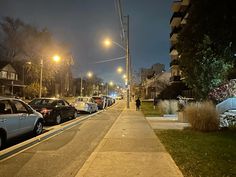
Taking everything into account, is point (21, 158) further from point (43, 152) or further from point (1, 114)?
point (1, 114)

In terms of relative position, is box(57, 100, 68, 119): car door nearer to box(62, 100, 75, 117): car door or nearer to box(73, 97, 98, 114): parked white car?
box(62, 100, 75, 117): car door

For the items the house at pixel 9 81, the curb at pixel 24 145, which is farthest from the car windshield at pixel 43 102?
the house at pixel 9 81

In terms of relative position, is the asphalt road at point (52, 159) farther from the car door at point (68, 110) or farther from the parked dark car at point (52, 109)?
the car door at point (68, 110)

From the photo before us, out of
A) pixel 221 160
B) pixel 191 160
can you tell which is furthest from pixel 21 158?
pixel 221 160

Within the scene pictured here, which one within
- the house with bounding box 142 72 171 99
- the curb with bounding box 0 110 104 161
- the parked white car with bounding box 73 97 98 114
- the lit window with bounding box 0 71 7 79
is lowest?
the curb with bounding box 0 110 104 161

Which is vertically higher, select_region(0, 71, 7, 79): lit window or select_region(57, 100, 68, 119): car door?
select_region(0, 71, 7, 79): lit window

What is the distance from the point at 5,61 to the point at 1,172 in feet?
214

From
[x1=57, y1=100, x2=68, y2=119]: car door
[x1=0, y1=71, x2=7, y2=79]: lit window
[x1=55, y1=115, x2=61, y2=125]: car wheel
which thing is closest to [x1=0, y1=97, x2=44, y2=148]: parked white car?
[x1=55, y1=115, x2=61, y2=125]: car wheel

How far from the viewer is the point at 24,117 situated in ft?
36.1

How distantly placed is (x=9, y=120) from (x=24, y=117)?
1.17m

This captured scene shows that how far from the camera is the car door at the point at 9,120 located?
31.3 ft

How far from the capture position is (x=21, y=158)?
8.08 meters

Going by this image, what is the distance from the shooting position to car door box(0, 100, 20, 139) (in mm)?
9539

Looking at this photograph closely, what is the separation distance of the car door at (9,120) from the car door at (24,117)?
0.30 m
